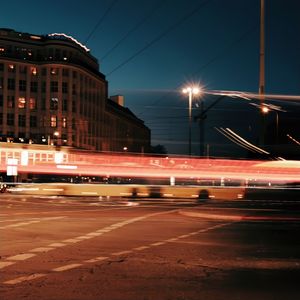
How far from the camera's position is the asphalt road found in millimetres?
7812

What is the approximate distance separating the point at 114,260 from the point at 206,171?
1443 inches

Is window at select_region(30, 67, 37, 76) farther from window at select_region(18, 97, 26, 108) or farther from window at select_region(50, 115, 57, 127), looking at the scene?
window at select_region(50, 115, 57, 127)

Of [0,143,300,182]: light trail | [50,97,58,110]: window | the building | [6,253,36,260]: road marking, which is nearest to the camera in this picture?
[6,253,36,260]: road marking

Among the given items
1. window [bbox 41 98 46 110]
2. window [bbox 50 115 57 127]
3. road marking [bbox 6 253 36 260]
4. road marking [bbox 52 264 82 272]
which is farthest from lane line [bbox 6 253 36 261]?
window [bbox 41 98 46 110]

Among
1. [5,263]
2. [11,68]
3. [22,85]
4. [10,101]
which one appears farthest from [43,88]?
[5,263]

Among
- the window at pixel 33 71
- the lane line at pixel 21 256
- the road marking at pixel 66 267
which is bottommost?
the road marking at pixel 66 267

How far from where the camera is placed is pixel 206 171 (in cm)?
4678

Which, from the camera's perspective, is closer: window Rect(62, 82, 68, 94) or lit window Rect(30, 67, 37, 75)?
lit window Rect(30, 67, 37, 75)

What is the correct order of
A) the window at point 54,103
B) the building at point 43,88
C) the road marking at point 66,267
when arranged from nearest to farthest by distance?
the road marking at point 66,267 → the building at point 43,88 → the window at point 54,103

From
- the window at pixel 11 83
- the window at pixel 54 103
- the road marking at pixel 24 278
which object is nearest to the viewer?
the road marking at pixel 24 278

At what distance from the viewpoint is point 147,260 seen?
1052cm

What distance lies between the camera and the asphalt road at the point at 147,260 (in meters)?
7.81

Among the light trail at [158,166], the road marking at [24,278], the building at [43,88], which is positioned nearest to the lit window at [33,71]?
the building at [43,88]

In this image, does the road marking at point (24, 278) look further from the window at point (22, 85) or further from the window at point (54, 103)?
the window at point (22, 85)
